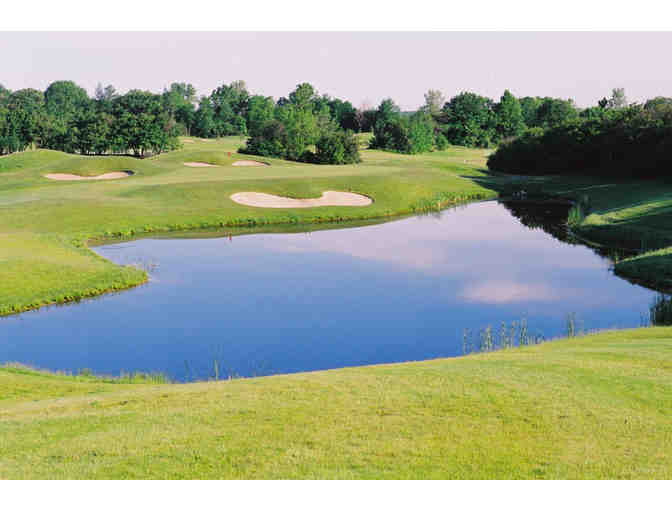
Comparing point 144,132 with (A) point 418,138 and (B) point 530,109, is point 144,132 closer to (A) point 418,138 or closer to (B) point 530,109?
(A) point 418,138

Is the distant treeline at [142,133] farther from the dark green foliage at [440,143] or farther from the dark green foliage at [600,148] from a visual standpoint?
the dark green foliage at [600,148]

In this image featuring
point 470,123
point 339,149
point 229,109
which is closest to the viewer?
point 339,149

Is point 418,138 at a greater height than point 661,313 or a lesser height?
greater

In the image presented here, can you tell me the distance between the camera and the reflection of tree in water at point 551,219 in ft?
114

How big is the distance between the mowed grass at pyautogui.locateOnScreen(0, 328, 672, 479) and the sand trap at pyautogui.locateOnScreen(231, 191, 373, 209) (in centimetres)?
3602

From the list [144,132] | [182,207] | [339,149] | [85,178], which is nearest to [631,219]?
[182,207]

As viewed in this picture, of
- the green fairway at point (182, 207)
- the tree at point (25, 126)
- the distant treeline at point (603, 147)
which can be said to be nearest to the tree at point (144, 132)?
the tree at point (25, 126)

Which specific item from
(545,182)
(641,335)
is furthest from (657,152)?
(641,335)

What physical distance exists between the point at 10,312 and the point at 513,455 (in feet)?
66.7

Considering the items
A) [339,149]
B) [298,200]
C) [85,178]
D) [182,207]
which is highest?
[339,149]

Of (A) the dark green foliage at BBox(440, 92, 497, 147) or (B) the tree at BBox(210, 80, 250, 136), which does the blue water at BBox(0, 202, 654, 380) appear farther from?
(B) the tree at BBox(210, 80, 250, 136)

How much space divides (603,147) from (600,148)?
0.94 metres

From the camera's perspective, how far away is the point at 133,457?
8352mm

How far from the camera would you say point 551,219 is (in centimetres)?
4738
